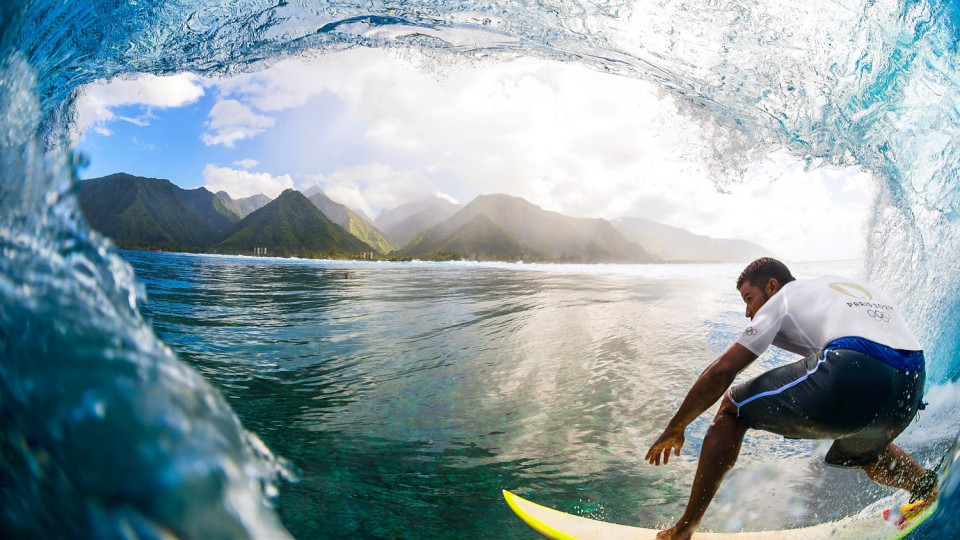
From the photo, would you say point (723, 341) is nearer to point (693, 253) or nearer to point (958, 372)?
point (958, 372)

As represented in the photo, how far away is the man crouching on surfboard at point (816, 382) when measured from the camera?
2.41m

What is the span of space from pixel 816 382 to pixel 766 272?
1.10 meters

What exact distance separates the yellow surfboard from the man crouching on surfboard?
25.3 inches

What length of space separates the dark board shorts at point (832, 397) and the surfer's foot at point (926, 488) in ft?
3.15

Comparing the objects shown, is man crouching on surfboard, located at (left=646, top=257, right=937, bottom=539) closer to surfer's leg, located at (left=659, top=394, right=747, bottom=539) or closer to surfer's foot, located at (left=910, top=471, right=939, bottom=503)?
surfer's leg, located at (left=659, top=394, right=747, bottom=539)

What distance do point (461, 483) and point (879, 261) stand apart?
6.03m

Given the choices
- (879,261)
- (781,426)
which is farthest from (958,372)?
(781,426)

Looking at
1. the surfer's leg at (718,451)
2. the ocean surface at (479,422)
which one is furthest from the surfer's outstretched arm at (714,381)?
the ocean surface at (479,422)

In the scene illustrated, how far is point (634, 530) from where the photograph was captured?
3.32 metres

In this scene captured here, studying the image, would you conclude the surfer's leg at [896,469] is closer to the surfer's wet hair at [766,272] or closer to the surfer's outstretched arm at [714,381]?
the surfer's wet hair at [766,272]

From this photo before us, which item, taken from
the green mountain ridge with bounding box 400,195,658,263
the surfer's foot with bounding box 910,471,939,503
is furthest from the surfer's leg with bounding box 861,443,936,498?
the green mountain ridge with bounding box 400,195,658,263

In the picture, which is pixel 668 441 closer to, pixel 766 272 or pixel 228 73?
pixel 766 272

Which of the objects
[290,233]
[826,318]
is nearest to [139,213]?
[290,233]

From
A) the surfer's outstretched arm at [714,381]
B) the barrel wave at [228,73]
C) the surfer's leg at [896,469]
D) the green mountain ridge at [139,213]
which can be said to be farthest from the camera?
the green mountain ridge at [139,213]
